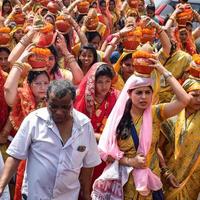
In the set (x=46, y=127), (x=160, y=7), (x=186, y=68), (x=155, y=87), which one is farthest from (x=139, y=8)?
(x=46, y=127)

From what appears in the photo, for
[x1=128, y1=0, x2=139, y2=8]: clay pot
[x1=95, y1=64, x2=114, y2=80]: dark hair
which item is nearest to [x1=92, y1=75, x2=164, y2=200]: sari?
[x1=95, y1=64, x2=114, y2=80]: dark hair

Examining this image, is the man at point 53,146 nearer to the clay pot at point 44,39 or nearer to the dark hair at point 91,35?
the clay pot at point 44,39

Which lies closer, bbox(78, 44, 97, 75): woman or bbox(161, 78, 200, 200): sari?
bbox(161, 78, 200, 200): sari

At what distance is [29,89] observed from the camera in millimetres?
5168

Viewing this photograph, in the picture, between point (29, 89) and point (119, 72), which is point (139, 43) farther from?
point (29, 89)

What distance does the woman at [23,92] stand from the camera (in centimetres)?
506

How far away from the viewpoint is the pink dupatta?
466cm

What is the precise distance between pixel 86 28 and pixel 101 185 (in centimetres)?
379

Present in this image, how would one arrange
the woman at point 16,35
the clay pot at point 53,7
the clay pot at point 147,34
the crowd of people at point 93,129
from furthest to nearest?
the clay pot at point 53,7
the woman at point 16,35
the clay pot at point 147,34
the crowd of people at point 93,129

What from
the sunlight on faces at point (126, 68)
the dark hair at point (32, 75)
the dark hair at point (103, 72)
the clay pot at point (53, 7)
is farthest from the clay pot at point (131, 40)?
the clay pot at point (53, 7)

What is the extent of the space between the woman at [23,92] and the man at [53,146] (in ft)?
3.12

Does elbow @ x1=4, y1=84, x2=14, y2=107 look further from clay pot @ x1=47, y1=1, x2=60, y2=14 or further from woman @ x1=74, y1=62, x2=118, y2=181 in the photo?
clay pot @ x1=47, y1=1, x2=60, y2=14

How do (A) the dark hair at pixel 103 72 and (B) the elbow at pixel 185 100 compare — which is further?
(A) the dark hair at pixel 103 72

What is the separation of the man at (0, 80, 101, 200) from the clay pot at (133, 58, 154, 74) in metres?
0.74
